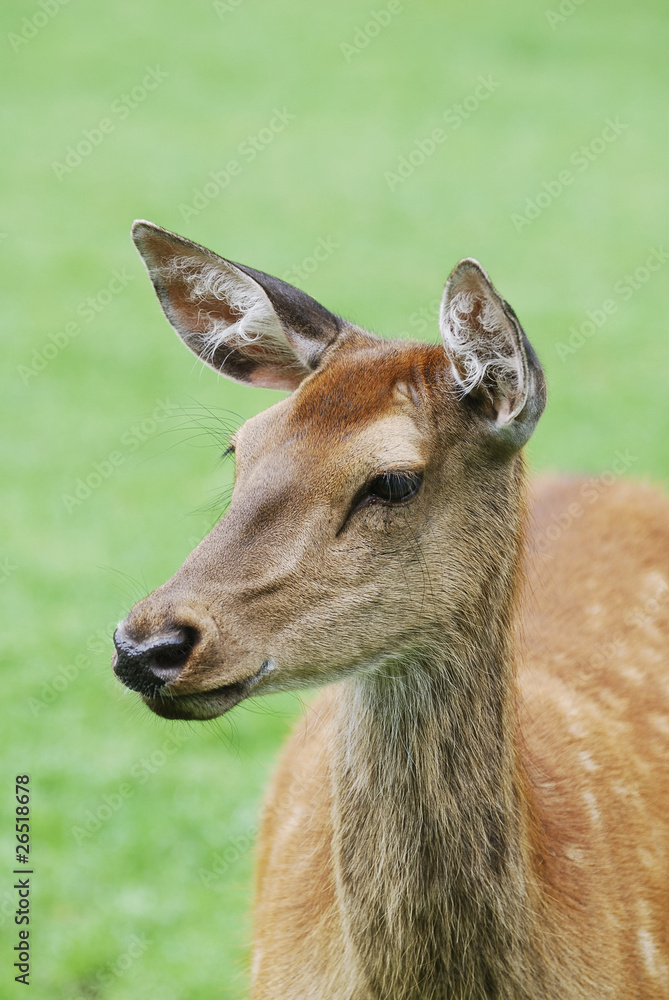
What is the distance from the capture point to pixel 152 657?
7.59ft

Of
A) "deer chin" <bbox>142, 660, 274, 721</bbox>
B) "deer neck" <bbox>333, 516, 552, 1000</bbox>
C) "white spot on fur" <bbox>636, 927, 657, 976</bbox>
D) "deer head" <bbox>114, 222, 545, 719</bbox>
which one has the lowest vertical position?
"white spot on fur" <bbox>636, 927, 657, 976</bbox>

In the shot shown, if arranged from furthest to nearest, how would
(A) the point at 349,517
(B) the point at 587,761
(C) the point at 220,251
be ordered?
1. (C) the point at 220,251
2. (B) the point at 587,761
3. (A) the point at 349,517

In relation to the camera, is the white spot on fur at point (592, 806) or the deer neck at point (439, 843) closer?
the deer neck at point (439, 843)

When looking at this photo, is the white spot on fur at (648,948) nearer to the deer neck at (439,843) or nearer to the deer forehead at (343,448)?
the deer neck at (439,843)

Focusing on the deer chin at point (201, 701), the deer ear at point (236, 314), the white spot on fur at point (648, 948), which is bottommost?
the white spot on fur at point (648, 948)

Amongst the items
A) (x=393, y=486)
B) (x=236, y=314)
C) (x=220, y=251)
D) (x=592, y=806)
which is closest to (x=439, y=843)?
(x=592, y=806)

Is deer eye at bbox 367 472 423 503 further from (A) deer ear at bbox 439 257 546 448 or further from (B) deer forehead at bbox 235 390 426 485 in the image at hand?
(A) deer ear at bbox 439 257 546 448

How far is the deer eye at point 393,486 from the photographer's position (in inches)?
104

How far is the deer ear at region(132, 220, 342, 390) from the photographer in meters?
2.96

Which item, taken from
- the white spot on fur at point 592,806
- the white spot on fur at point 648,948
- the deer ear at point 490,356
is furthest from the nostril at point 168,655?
the white spot on fur at point 648,948

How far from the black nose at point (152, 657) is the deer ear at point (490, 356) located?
868 millimetres

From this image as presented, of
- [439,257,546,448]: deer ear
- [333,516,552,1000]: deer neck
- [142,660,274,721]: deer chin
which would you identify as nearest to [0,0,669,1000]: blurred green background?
[142,660,274,721]: deer chin

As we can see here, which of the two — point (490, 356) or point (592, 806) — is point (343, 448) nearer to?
point (490, 356)

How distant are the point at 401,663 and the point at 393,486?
1.45 ft
